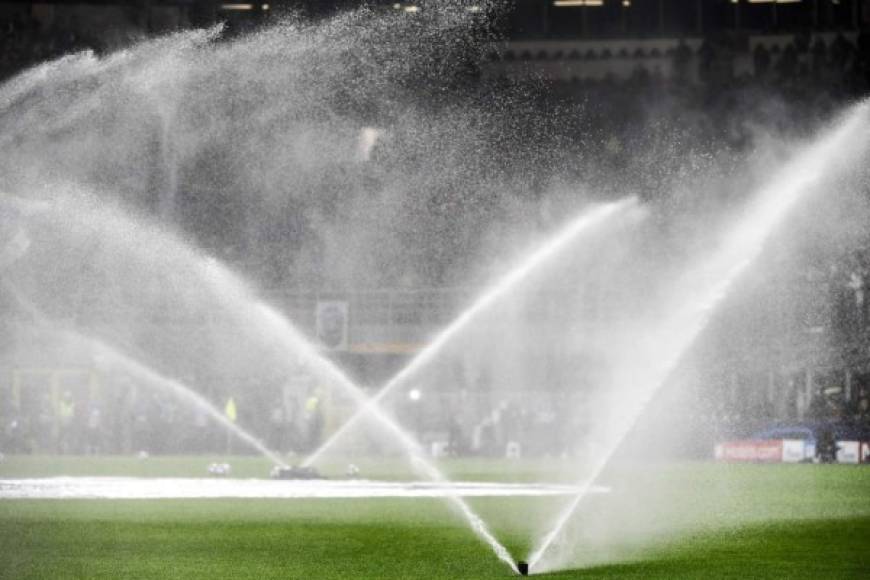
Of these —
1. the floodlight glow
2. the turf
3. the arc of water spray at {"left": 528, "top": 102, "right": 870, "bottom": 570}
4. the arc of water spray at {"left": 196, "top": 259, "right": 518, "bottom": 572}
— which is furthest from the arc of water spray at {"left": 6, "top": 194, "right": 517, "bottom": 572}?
the turf

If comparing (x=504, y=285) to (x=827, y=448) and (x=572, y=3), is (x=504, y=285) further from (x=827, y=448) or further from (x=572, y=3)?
(x=827, y=448)

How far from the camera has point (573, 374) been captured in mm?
62781

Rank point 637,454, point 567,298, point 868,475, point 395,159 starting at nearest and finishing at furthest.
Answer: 1. point 868,475
2. point 637,454
3. point 567,298
4. point 395,159

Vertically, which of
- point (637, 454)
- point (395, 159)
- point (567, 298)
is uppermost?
point (395, 159)

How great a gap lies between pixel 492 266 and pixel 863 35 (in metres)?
21.8

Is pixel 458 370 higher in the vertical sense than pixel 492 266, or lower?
lower

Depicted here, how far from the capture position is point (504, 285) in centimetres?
6462

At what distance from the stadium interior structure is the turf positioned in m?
25.1

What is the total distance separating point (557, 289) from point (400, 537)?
42416 millimetres

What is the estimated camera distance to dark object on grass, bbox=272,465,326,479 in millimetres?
35344

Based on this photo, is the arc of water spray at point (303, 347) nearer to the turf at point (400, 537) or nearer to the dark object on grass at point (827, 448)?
the dark object on grass at point (827, 448)

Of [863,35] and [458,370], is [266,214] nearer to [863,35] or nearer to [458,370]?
[458,370]

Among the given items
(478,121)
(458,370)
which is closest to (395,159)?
(478,121)

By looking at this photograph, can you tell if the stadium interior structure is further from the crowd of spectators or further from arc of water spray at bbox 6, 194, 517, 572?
arc of water spray at bbox 6, 194, 517, 572
